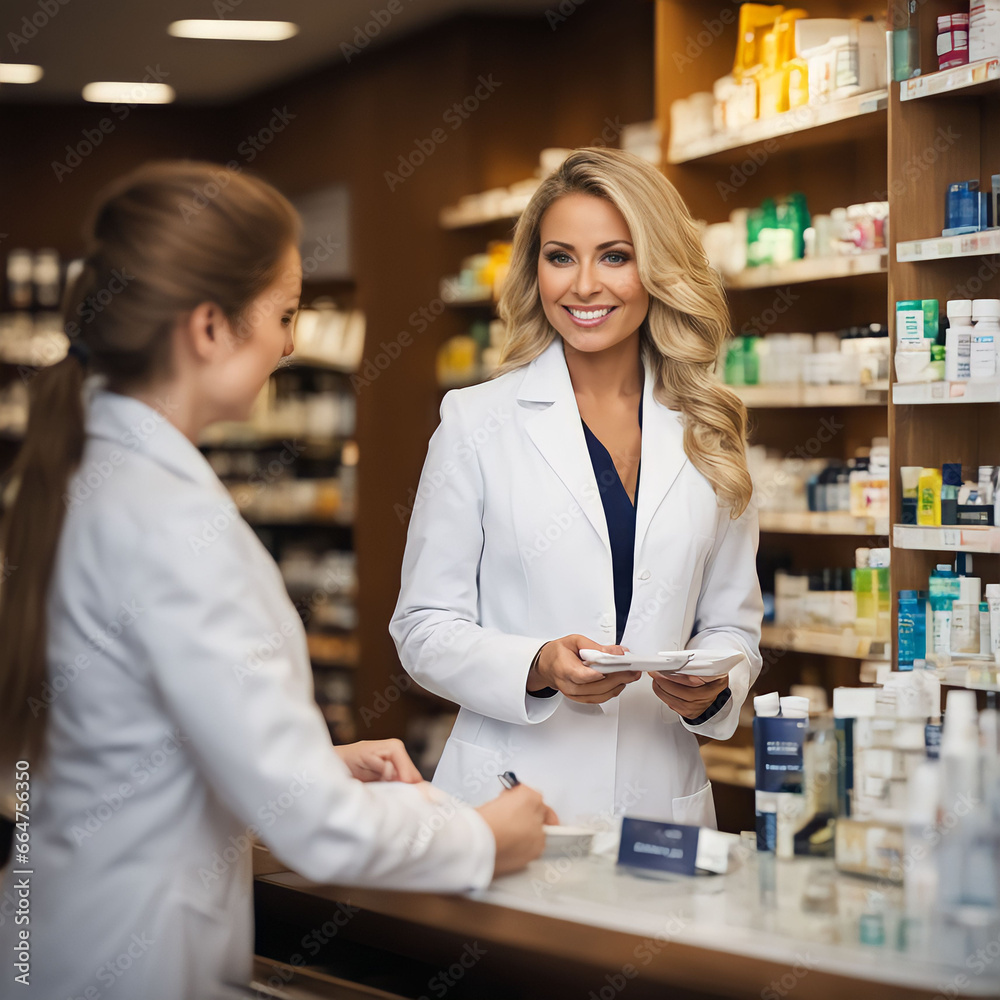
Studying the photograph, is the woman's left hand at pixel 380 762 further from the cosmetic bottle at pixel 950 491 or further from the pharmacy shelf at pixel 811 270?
the pharmacy shelf at pixel 811 270

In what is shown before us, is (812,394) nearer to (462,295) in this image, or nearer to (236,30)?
(462,295)

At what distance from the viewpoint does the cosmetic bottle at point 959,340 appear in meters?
3.04

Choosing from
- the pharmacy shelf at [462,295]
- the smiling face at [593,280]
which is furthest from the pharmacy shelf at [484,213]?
the smiling face at [593,280]

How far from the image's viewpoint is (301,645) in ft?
4.32

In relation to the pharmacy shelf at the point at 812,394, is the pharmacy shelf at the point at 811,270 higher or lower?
higher

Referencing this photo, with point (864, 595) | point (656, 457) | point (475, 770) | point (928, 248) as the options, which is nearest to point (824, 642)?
point (864, 595)

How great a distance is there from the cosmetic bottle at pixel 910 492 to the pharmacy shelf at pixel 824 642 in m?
0.52

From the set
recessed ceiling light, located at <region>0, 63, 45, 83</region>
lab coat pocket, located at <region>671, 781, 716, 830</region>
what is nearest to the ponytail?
lab coat pocket, located at <region>671, 781, 716, 830</region>

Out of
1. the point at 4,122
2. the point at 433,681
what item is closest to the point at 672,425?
the point at 433,681

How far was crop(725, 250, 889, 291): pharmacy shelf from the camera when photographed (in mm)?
3457

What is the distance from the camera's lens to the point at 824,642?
12.3 feet

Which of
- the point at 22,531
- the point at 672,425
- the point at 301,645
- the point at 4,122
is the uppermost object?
the point at 4,122

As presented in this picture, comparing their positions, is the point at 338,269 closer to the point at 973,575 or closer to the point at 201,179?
the point at 973,575

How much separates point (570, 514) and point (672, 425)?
29 cm
